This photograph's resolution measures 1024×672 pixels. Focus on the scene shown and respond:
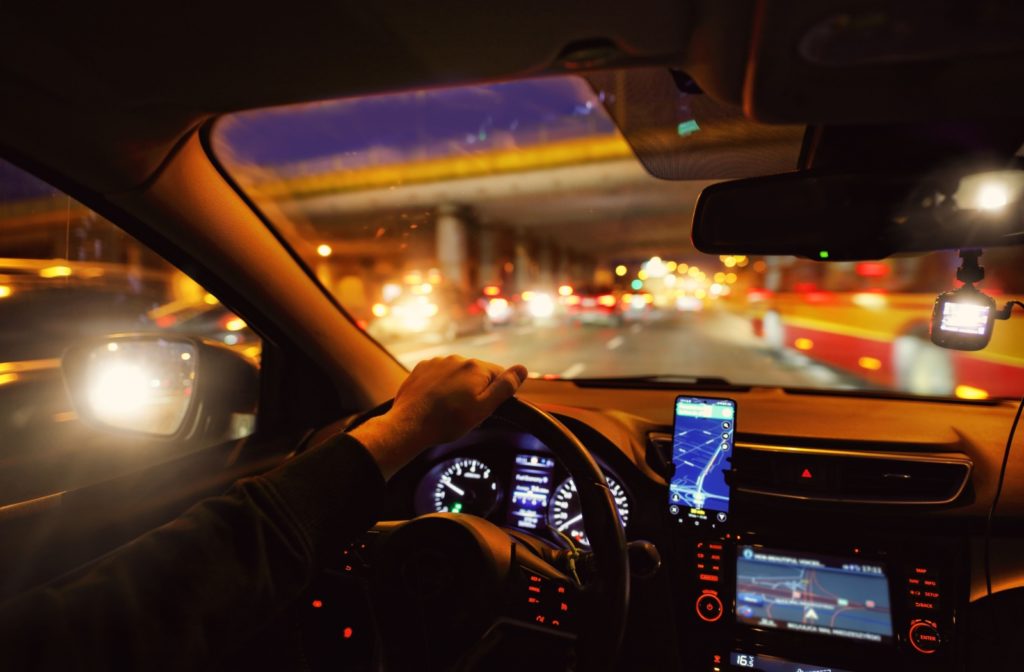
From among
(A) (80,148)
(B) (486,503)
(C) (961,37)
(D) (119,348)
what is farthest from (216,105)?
(C) (961,37)

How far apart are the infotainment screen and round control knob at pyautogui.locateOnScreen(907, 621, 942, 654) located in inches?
3.1

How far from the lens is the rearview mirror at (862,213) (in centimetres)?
206

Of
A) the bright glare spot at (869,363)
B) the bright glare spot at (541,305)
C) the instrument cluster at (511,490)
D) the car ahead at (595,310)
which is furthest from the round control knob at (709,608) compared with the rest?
the bright glare spot at (541,305)

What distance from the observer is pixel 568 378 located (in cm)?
373

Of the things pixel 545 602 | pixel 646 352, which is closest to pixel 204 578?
pixel 545 602

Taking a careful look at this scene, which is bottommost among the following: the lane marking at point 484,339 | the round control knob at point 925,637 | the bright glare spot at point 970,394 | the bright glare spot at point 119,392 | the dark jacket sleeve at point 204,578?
the round control knob at point 925,637

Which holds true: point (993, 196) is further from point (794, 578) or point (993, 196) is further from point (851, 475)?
point (794, 578)

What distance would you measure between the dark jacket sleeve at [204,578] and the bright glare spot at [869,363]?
7.33 m

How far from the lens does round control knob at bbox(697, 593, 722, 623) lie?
8.54 feet

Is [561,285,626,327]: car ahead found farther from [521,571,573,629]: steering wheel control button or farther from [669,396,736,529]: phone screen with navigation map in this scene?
[521,571,573,629]: steering wheel control button

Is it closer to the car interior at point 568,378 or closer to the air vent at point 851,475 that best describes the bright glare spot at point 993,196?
the car interior at point 568,378

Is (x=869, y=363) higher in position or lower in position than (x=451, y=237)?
lower

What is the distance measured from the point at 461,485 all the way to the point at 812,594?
1.53 meters

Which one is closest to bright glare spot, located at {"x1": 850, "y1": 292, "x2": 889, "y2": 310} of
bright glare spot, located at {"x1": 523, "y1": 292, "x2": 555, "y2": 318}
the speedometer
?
the speedometer
